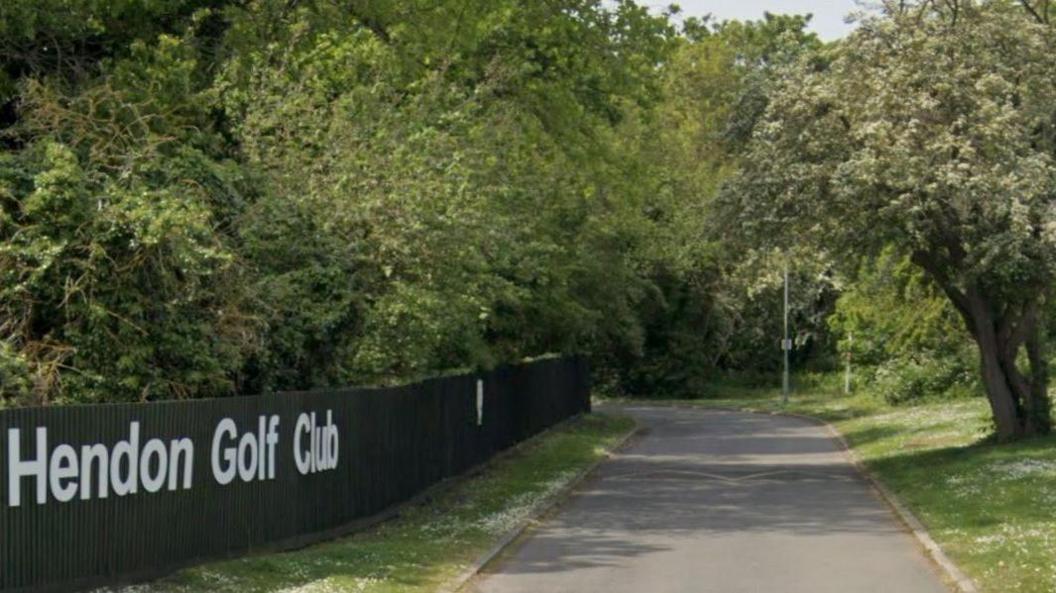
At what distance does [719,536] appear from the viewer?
20.9 meters

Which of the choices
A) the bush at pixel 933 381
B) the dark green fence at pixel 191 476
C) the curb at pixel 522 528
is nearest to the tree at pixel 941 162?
the curb at pixel 522 528

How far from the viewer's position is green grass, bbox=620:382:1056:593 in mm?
17328

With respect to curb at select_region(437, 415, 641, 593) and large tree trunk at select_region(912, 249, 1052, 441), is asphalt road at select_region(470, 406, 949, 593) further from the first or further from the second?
large tree trunk at select_region(912, 249, 1052, 441)

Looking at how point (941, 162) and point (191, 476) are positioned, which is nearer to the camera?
point (191, 476)

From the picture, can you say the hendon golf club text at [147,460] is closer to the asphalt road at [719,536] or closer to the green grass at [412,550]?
the green grass at [412,550]

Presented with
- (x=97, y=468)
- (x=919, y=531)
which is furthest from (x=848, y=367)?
(x=97, y=468)

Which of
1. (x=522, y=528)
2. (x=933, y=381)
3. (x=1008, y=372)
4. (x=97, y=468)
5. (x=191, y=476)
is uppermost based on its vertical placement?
(x=1008, y=372)

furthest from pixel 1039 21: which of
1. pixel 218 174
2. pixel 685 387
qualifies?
pixel 685 387

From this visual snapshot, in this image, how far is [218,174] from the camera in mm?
20406

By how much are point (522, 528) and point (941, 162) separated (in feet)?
36.3

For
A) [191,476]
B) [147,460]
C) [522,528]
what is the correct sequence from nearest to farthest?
Result: [147,460] → [191,476] → [522,528]

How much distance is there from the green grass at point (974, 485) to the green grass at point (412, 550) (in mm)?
5290

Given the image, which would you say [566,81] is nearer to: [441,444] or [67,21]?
[441,444]

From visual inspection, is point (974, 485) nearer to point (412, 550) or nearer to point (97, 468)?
point (412, 550)
